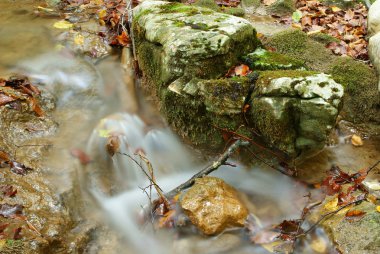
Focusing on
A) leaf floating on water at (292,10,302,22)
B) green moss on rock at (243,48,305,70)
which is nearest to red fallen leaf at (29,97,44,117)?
green moss on rock at (243,48,305,70)

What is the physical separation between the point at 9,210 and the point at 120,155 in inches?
57.2

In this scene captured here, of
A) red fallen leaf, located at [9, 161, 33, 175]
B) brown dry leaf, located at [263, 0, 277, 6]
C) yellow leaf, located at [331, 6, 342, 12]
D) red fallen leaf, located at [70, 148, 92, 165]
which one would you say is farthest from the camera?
brown dry leaf, located at [263, 0, 277, 6]

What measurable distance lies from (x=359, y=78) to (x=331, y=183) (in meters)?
1.61

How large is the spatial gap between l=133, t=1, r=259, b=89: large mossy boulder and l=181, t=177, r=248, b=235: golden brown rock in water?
1.34 metres

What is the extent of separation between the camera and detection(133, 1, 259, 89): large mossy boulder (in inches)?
165

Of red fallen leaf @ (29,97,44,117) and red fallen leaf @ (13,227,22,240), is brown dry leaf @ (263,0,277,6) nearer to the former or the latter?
red fallen leaf @ (29,97,44,117)

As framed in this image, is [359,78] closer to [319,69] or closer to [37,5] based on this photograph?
[319,69]

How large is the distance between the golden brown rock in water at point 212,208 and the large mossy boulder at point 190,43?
4.39ft

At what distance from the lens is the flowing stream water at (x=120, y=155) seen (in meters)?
3.88

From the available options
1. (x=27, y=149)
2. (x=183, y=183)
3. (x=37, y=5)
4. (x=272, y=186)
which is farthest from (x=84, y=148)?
(x=37, y=5)

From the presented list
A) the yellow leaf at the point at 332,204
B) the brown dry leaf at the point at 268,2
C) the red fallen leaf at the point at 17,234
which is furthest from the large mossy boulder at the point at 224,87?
the brown dry leaf at the point at 268,2

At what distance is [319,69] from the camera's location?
4949 mm

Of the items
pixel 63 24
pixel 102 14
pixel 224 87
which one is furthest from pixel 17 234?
pixel 102 14

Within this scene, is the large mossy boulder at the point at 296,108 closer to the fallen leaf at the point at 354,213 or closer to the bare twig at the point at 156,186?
the fallen leaf at the point at 354,213
